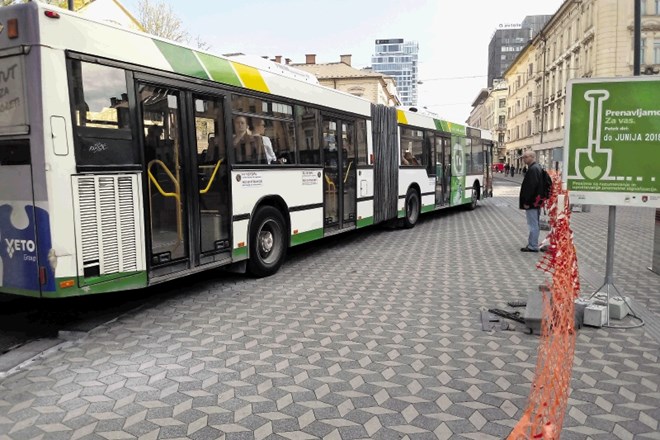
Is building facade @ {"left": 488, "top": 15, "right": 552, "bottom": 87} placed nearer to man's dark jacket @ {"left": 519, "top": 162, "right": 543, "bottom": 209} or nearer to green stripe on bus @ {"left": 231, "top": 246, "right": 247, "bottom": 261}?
man's dark jacket @ {"left": 519, "top": 162, "right": 543, "bottom": 209}

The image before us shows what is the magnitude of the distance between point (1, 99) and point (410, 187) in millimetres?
10502

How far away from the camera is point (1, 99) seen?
486 cm

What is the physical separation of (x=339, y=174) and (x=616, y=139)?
5280 millimetres

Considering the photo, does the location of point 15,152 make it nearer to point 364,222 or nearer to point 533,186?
point 364,222

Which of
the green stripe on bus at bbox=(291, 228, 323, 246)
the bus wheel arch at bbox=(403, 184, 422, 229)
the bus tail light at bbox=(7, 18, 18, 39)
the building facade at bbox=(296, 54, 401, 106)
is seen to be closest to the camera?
the bus tail light at bbox=(7, 18, 18, 39)

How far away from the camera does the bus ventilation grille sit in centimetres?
495

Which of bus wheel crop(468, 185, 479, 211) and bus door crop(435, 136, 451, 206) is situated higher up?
bus door crop(435, 136, 451, 206)

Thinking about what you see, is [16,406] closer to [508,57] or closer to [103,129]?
[103,129]

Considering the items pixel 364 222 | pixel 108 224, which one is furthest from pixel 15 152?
pixel 364 222

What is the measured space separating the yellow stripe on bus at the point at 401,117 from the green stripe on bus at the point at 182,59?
7.39m

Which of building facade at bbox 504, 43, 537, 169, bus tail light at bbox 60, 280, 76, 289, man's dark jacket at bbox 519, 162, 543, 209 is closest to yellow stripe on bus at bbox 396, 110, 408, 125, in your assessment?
man's dark jacket at bbox 519, 162, 543, 209

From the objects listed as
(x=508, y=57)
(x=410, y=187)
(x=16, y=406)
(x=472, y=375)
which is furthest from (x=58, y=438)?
(x=508, y=57)

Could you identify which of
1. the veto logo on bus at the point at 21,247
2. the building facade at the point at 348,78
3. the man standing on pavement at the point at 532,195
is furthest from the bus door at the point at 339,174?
the building facade at the point at 348,78

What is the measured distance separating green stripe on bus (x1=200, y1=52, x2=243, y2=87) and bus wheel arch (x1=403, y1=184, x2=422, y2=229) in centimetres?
736
